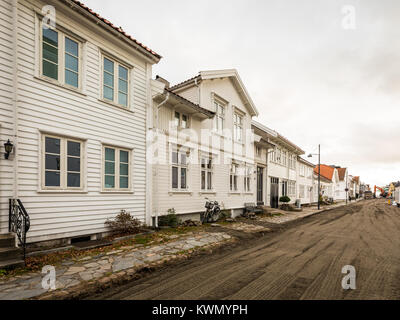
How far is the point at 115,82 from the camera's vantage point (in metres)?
8.86

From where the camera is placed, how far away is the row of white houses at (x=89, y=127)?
20.5 ft

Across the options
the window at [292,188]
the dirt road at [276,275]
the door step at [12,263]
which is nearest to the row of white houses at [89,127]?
the door step at [12,263]

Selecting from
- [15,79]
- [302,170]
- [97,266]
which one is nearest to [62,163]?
[15,79]

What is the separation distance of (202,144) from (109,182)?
598cm

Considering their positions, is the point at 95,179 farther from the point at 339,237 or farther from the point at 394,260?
the point at 339,237

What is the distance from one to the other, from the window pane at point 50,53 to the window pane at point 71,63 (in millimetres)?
327

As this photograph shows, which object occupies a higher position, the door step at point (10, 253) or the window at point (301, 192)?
the door step at point (10, 253)

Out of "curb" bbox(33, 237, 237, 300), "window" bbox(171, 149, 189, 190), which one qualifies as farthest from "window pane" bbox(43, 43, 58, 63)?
"curb" bbox(33, 237, 237, 300)

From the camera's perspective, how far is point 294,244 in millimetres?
8578

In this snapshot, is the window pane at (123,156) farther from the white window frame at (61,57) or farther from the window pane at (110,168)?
the white window frame at (61,57)

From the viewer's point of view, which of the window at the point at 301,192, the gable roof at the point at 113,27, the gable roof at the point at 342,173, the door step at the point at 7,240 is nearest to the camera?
the door step at the point at 7,240

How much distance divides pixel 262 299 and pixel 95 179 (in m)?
6.33

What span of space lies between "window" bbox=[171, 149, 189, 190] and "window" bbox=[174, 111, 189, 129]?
133cm

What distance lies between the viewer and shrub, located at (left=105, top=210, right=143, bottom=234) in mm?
8344
